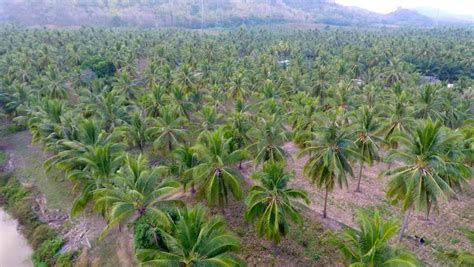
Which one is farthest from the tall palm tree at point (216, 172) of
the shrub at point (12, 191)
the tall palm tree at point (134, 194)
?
the shrub at point (12, 191)

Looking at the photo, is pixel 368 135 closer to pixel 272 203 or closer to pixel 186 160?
Answer: pixel 272 203

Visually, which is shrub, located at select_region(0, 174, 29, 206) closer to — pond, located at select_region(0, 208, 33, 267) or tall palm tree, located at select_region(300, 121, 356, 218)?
pond, located at select_region(0, 208, 33, 267)

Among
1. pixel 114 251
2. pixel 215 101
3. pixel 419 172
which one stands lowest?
pixel 114 251

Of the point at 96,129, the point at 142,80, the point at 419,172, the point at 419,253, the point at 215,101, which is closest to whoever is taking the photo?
the point at 419,172

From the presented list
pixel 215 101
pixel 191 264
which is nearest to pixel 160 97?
pixel 215 101

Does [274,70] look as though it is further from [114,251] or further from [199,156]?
[114,251]

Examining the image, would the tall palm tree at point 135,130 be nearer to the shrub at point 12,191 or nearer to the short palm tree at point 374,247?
the shrub at point 12,191
